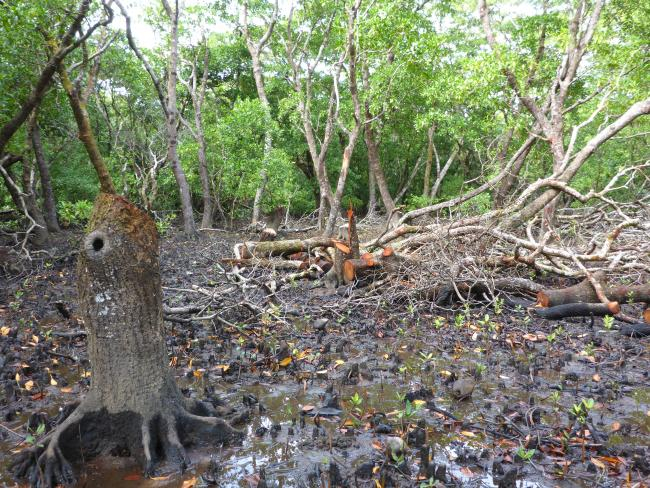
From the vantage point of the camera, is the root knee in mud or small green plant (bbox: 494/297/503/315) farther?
small green plant (bbox: 494/297/503/315)

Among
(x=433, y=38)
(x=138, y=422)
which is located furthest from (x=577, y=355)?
(x=433, y=38)

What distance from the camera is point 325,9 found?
1866cm

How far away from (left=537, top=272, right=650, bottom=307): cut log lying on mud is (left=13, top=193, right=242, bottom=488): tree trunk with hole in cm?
561

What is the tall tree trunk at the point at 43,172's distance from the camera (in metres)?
12.8

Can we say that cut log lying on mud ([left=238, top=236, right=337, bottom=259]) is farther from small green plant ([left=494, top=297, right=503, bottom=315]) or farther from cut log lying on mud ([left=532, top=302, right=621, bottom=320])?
cut log lying on mud ([left=532, top=302, right=621, bottom=320])

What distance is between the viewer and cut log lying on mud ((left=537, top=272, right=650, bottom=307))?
6922 millimetres

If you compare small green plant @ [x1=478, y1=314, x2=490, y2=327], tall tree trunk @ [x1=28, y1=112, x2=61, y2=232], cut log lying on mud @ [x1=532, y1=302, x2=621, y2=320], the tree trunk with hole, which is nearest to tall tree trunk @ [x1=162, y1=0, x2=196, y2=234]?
tall tree trunk @ [x1=28, y1=112, x2=61, y2=232]

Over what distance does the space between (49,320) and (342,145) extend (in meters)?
23.8

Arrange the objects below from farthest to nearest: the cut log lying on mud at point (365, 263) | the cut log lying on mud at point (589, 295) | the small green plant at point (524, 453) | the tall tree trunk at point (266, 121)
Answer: the tall tree trunk at point (266, 121) < the cut log lying on mud at point (365, 263) < the cut log lying on mud at point (589, 295) < the small green plant at point (524, 453)

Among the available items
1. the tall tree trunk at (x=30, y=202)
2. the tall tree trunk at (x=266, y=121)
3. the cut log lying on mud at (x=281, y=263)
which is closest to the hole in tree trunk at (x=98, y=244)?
the cut log lying on mud at (x=281, y=263)

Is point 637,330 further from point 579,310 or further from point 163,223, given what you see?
point 163,223

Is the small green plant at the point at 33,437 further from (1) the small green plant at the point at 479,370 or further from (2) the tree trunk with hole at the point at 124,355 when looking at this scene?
(1) the small green plant at the point at 479,370

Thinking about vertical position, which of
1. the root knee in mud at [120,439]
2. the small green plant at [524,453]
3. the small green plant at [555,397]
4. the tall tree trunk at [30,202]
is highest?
the tall tree trunk at [30,202]

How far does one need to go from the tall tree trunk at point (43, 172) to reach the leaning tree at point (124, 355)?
10262mm
